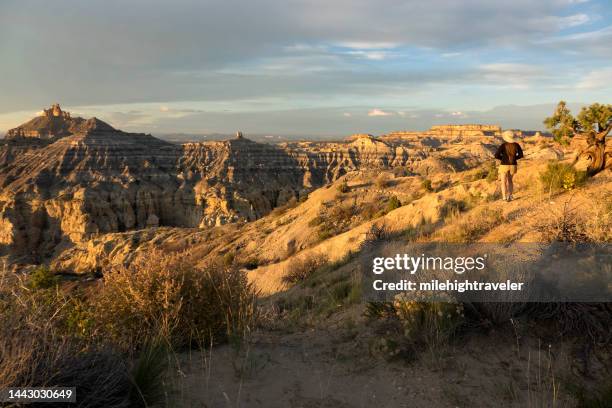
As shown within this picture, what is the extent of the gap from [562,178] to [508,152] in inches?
62.0

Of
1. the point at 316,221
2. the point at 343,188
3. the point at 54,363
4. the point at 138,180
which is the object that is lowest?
the point at 138,180

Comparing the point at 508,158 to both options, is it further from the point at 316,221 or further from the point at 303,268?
the point at 316,221

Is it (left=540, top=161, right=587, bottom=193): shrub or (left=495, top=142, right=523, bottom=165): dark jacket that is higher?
(left=495, top=142, right=523, bottom=165): dark jacket

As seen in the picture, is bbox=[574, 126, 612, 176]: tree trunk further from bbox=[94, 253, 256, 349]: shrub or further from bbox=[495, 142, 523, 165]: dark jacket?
bbox=[94, 253, 256, 349]: shrub

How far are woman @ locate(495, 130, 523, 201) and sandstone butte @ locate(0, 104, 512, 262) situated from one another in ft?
82.7

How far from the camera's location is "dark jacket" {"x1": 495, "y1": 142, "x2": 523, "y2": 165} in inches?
425

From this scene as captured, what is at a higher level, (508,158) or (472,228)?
(508,158)

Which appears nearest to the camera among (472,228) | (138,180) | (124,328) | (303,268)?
(124,328)

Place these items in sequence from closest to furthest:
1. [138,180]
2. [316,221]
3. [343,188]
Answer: [316,221] < [343,188] < [138,180]

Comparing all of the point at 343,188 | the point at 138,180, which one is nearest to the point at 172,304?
the point at 343,188

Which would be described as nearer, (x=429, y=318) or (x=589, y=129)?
(x=429, y=318)

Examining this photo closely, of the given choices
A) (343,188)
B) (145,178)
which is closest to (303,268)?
(343,188)

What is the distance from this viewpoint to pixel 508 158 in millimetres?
10891

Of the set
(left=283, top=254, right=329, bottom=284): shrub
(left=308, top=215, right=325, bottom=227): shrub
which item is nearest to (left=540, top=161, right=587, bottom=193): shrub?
(left=283, top=254, right=329, bottom=284): shrub
